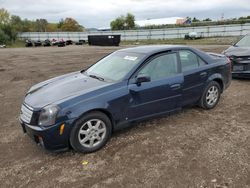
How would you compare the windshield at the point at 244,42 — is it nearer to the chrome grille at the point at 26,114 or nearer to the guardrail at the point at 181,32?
the chrome grille at the point at 26,114

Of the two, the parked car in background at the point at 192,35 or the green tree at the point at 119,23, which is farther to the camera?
the green tree at the point at 119,23

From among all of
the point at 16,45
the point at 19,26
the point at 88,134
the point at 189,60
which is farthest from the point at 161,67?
the point at 19,26

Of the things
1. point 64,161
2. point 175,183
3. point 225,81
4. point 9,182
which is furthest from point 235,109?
point 9,182

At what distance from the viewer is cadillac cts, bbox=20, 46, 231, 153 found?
338cm

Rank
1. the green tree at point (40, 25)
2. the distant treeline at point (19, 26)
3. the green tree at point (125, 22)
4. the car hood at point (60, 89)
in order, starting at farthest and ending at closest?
the green tree at point (125, 22)
the green tree at point (40, 25)
the distant treeline at point (19, 26)
the car hood at point (60, 89)

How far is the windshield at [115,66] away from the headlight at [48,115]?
1142 mm

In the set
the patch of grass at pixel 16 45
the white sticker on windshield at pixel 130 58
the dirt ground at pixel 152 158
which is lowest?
the dirt ground at pixel 152 158

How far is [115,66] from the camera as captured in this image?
445 cm

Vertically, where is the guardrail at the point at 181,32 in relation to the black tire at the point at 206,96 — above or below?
above

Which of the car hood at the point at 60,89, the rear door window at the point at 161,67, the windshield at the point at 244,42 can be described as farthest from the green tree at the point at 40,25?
the rear door window at the point at 161,67

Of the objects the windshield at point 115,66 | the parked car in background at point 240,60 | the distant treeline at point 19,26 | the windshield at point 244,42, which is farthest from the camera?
the distant treeline at point 19,26

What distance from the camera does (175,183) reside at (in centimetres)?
289

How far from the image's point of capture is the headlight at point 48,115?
129 inches

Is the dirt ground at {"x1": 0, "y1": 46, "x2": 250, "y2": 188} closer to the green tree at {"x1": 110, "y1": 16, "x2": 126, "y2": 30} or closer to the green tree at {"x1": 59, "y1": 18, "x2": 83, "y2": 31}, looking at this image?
the green tree at {"x1": 59, "y1": 18, "x2": 83, "y2": 31}
